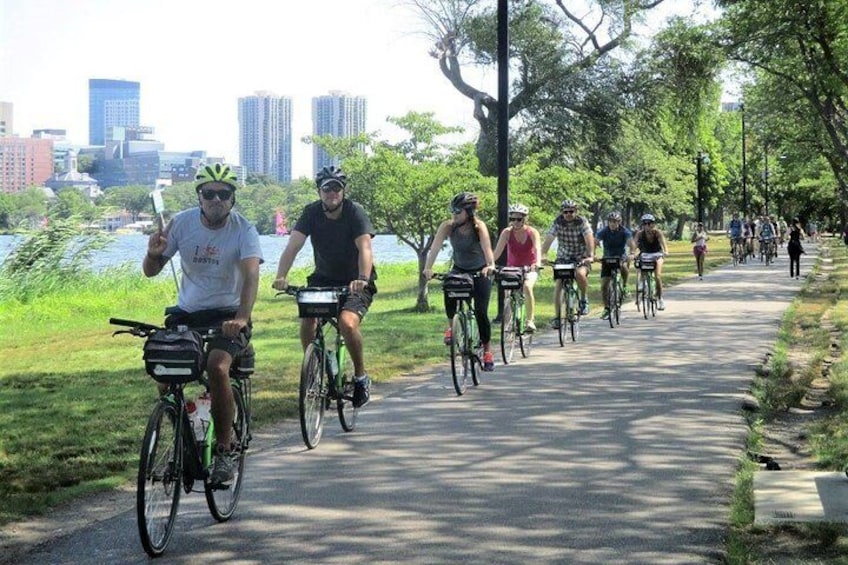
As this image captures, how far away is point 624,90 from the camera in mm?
35250

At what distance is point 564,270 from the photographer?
16625 mm

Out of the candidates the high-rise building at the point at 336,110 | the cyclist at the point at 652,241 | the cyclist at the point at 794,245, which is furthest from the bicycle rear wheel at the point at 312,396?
the high-rise building at the point at 336,110

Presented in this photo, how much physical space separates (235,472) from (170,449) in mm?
733

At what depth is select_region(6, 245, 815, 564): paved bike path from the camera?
602cm

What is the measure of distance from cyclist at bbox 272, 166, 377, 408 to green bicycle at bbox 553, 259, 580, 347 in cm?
737

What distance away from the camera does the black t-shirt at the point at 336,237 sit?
9219 millimetres

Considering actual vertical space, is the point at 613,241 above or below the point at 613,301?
above

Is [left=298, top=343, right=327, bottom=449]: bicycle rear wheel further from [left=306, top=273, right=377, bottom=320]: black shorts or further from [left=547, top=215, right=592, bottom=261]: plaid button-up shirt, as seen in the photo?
[left=547, top=215, right=592, bottom=261]: plaid button-up shirt

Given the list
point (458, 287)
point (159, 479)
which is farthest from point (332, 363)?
point (159, 479)

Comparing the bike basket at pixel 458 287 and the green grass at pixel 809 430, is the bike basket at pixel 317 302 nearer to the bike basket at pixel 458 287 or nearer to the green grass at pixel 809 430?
the green grass at pixel 809 430

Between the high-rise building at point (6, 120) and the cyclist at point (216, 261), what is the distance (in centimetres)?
3463

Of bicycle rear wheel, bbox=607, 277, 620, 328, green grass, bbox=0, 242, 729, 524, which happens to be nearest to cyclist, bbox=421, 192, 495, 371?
green grass, bbox=0, 242, 729, 524

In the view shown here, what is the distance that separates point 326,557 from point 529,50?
29.8 m

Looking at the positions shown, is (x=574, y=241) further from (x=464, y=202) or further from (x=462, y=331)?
(x=462, y=331)
